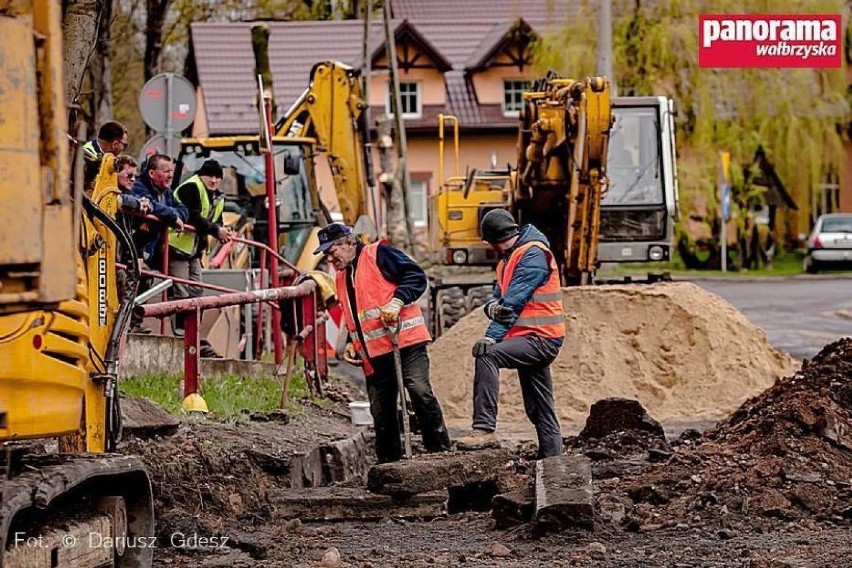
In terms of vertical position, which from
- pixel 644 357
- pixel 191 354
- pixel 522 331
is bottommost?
pixel 644 357

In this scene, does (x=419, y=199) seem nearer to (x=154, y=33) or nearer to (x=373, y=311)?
(x=154, y=33)

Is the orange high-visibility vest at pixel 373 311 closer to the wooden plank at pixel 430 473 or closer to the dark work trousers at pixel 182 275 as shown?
the wooden plank at pixel 430 473

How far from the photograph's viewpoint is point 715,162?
4262 centimetres

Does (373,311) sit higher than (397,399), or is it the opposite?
(373,311)

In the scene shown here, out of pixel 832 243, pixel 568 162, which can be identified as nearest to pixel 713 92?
pixel 832 243

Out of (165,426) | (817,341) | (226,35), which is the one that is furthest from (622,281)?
(226,35)

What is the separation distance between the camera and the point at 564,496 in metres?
8.96

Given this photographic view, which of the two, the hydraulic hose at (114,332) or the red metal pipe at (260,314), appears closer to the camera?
the hydraulic hose at (114,332)

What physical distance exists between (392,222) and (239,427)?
69.4 feet

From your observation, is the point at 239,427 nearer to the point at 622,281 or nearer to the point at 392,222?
the point at 622,281

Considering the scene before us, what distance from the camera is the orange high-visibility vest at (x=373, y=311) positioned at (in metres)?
11.2

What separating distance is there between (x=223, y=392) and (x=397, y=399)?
1575 mm

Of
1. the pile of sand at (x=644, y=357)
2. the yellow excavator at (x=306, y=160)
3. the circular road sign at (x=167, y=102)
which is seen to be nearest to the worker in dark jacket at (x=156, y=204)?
the circular road sign at (x=167, y=102)

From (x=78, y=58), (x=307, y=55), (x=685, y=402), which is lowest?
(x=685, y=402)
